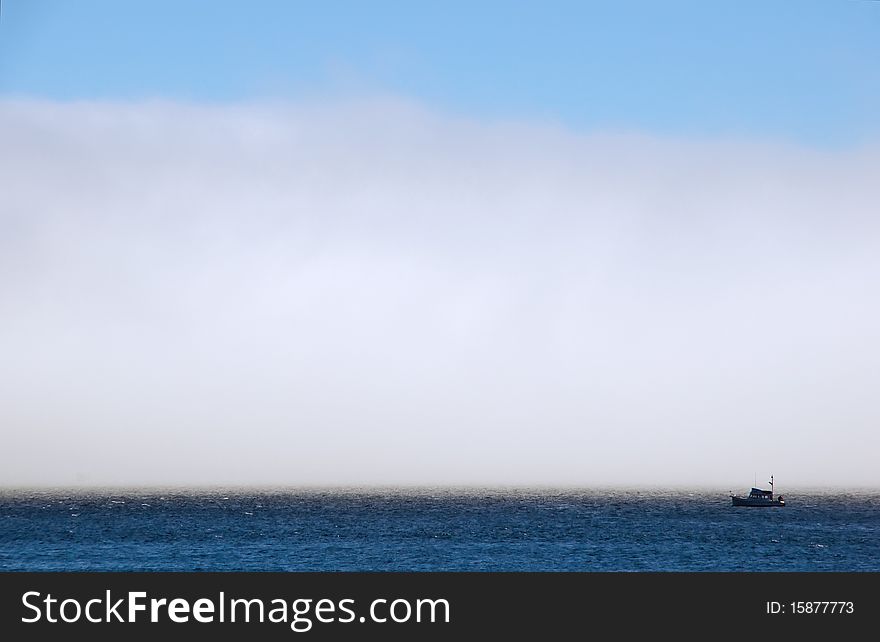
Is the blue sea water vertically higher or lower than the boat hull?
higher

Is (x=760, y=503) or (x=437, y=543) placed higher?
(x=437, y=543)

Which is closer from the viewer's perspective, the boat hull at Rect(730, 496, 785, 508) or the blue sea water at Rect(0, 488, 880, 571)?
the blue sea water at Rect(0, 488, 880, 571)

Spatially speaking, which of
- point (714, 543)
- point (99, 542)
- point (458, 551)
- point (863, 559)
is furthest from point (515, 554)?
point (99, 542)

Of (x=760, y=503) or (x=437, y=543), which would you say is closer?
(x=437, y=543)

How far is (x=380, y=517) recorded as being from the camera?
463 ft

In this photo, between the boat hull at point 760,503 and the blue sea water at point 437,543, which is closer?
the blue sea water at point 437,543

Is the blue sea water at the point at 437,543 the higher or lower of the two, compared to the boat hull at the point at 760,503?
higher

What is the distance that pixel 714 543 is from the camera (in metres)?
93.4
